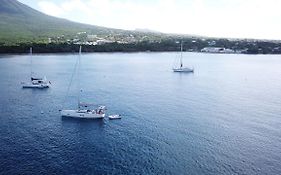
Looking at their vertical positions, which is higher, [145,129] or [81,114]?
[81,114]

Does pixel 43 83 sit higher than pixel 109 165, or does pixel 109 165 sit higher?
pixel 43 83

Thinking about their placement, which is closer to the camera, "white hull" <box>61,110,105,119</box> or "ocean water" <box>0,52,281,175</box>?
"ocean water" <box>0,52,281,175</box>

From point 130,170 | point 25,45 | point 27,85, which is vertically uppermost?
point 25,45

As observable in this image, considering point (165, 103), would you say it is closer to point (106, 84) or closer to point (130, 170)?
point (106, 84)

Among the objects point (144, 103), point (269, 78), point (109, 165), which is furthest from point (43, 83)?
point (269, 78)

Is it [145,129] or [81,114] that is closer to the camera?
[145,129]

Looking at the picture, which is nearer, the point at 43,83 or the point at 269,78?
the point at 43,83

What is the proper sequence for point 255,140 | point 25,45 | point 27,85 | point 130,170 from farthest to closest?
1. point 25,45
2. point 27,85
3. point 255,140
4. point 130,170

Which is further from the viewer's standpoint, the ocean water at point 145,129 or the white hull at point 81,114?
the white hull at point 81,114
